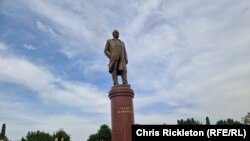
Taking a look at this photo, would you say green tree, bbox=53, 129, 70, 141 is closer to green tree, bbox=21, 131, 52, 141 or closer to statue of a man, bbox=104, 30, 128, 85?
green tree, bbox=21, 131, 52, 141

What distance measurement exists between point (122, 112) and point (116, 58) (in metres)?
3.16

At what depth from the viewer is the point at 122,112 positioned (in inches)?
580

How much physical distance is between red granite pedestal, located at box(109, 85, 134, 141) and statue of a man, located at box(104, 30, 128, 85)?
106 centimetres

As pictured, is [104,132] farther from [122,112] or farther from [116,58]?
[122,112]

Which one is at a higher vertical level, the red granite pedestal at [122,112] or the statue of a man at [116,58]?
the statue of a man at [116,58]

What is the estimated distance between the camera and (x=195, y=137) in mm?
13578

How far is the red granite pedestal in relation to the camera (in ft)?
47.4

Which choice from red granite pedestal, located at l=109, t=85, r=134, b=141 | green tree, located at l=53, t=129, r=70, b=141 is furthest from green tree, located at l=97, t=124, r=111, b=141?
red granite pedestal, located at l=109, t=85, r=134, b=141

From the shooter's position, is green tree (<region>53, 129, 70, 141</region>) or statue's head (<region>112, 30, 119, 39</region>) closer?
statue's head (<region>112, 30, 119, 39</region>)

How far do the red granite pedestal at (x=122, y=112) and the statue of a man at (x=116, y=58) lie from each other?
3.46ft

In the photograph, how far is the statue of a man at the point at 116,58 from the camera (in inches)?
653

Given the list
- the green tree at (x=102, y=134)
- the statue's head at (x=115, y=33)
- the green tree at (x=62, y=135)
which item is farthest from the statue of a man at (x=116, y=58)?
the green tree at (x=102, y=134)

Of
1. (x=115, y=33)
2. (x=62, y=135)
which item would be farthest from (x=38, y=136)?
(x=115, y=33)

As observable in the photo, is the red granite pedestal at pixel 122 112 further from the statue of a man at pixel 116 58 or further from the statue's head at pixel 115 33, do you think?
the statue's head at pixel 115 33
